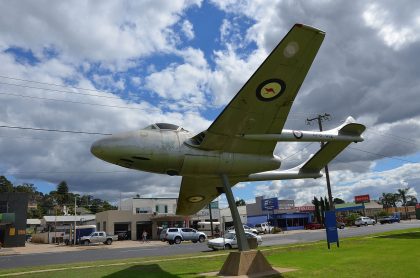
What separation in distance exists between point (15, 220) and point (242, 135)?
5105 cm

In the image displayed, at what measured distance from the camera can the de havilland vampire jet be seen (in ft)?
29.7

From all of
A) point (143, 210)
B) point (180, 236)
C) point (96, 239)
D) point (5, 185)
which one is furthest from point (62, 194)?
point (180, 236)

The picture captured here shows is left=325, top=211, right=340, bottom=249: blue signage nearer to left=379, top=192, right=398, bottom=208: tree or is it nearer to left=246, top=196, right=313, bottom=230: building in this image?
left=246, top=196, right=313, bottom=230: building

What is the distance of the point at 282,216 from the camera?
7519cm

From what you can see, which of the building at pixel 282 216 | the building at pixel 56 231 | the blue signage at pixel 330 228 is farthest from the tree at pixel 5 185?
the blue signage at pixel 330 228

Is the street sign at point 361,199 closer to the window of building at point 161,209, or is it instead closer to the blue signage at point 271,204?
the blue signage at point 271,204

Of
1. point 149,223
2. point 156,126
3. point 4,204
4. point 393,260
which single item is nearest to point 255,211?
point 149,223

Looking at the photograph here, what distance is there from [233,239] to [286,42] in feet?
76.3

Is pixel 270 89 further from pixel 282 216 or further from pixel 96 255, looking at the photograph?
pixel 282 216

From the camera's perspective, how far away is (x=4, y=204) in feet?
169

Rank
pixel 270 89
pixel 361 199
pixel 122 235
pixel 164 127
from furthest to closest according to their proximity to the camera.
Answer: pixel 361 199, pixel 122 235, pixel 164 127, pixel 270 89

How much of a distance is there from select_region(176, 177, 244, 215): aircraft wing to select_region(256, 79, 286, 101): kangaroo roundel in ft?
14.6

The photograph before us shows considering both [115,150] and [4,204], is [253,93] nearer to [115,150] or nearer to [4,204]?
[115,150]

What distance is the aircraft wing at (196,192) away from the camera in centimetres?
1360
